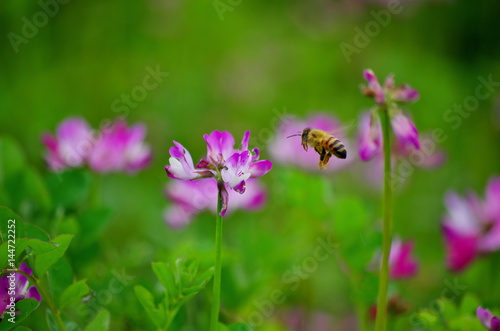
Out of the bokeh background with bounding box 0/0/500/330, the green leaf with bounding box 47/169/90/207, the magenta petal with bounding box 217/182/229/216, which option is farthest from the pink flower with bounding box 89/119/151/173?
the magenta petal with bounding box 217/182/229/216

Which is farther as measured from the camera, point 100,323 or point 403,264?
point 403,264

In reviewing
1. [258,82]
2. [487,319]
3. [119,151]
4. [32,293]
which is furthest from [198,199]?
[258,82]

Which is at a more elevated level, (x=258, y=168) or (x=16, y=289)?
(x=258, y=168)

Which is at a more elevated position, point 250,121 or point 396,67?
point 396,67

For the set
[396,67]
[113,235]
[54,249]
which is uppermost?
[396,67]

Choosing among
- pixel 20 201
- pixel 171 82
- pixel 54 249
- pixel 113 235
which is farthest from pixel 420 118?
pixel 54 249

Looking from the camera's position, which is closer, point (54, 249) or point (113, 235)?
point (54, 249)

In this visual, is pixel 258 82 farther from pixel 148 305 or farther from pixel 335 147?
pixel 148 305

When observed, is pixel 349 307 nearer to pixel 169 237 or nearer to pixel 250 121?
pixel 169 237
